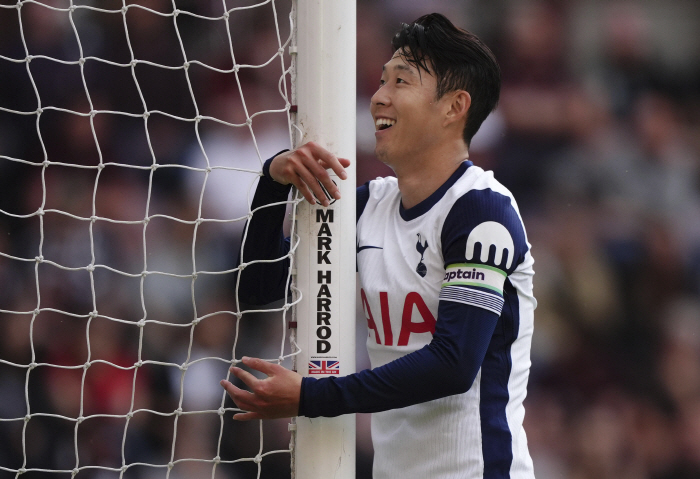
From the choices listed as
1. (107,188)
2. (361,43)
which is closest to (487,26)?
(361,43)

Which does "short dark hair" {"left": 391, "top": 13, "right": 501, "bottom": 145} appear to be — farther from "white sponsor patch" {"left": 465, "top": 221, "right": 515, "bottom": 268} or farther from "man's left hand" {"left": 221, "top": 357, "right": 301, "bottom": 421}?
"man's left hand" {"left": 221, "top": 357, "right": 301, "bottom": 421}

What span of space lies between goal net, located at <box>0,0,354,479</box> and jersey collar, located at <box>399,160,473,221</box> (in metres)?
1.06

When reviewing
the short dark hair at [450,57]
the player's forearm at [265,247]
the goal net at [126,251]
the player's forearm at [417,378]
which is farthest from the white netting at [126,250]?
the player's forearm at [417,378]

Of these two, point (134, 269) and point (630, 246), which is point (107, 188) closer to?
point (134, 269)

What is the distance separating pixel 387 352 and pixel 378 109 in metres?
0.44

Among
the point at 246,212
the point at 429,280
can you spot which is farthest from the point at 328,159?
the point at 246,212

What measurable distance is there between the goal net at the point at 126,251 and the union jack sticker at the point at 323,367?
1.07 meters

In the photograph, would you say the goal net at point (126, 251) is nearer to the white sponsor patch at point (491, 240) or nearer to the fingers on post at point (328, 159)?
the fingers on post at point (328, 159)

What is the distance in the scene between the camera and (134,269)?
2512 mm

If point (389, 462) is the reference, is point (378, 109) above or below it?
above

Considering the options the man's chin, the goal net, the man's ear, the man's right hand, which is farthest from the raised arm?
the goal net

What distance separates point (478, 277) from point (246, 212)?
1.38 m

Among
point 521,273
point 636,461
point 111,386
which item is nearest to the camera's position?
point 521,273

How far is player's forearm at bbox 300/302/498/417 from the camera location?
1.16 metres
